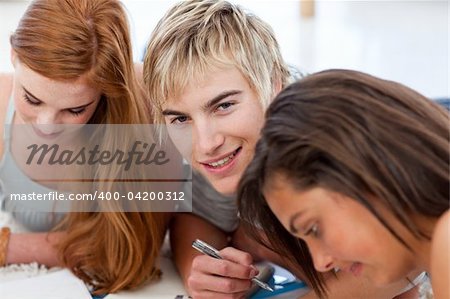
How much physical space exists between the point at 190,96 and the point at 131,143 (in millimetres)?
225

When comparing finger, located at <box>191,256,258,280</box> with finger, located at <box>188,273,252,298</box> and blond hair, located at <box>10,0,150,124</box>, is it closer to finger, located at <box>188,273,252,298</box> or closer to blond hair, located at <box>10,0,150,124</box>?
finger, located at <box>188,273,252,298</box>

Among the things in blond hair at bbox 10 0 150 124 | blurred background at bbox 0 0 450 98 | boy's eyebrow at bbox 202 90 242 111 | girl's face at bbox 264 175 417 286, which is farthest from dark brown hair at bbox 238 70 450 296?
blurred background at bbox 0 0 450 98

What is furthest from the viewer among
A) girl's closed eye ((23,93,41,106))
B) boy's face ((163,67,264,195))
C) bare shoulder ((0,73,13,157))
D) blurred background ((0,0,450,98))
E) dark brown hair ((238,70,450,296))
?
blurred background ((0,0,450,98))

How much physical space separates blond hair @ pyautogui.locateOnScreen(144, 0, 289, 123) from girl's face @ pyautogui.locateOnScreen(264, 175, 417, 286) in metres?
0.31

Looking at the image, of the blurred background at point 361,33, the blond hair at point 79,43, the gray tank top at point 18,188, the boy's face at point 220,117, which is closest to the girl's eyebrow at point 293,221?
the boy's face at point 220,117

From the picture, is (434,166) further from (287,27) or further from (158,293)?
(287,27)

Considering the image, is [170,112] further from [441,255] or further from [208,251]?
[441,255]

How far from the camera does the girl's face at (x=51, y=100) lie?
1.33 m

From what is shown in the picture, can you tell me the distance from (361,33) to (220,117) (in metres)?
2.04

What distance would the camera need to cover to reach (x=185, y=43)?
4.19ft

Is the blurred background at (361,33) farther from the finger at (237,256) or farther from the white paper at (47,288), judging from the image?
the finger at (237,256)

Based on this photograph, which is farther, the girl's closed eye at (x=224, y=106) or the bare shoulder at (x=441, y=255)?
the girl's closed eye at (x=224, y=106)

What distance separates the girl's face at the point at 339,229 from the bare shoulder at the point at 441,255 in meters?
0.04

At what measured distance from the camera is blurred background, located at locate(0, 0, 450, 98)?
2850 millimetres
